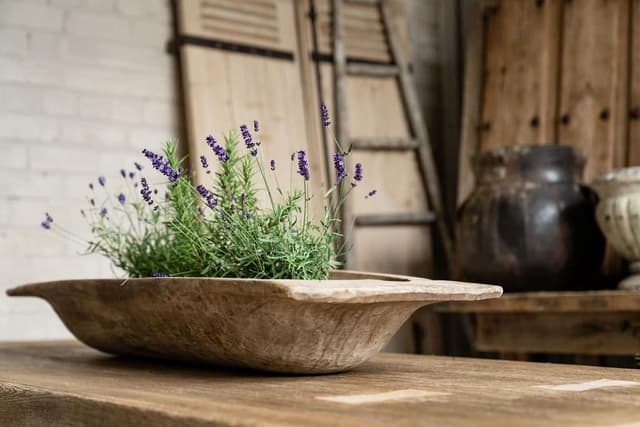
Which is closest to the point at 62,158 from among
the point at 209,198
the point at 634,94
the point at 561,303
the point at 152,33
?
the point at 152,33

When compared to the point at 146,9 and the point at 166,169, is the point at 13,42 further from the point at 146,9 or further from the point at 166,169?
the point at 166,169

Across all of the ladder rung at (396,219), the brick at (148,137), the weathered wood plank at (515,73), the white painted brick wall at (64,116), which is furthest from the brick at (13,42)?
the weathered wood plank at (515,73)

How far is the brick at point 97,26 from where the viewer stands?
303 centimetres

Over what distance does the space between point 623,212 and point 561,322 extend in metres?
0.41

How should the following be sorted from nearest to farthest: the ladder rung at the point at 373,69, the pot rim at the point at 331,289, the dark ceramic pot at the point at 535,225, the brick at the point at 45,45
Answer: the pot rim at the point at 331,289 < the dark ceramic pot at the point at 535,225 < the brick at the point at 45,45 < the ladder rung at the point at 373,69

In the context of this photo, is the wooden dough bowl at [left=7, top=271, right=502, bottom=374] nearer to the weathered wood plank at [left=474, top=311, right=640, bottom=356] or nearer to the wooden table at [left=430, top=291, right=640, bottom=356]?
the wooden table at [left=430, top=291, right=640, bottom=356]

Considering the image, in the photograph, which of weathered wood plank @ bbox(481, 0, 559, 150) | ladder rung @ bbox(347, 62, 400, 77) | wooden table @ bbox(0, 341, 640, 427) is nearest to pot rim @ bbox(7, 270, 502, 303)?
wooden table @ bbox(0, 341, 640, 427)

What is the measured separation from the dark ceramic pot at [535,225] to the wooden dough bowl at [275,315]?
161cm

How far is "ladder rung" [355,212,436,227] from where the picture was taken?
11.2 feet

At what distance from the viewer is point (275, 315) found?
108 centimetres

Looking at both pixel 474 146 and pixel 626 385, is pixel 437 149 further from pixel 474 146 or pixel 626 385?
pixel 626 385

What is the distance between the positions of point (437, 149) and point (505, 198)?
3.60ft

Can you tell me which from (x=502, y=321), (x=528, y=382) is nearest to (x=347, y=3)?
(x=502, y=321)

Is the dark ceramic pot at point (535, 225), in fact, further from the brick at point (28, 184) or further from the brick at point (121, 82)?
the brick at point (28, 184)
